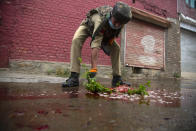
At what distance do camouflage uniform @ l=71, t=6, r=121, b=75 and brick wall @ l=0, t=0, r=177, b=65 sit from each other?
2.40 meters

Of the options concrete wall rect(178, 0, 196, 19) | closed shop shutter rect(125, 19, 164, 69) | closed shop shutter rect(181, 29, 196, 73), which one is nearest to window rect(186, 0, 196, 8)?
concrete wall rect(178, 0, 196, 19)

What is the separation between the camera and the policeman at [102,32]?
1.69 m

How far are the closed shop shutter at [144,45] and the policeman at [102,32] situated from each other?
335cm

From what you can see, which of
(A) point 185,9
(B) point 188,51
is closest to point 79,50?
(B) point 188,51

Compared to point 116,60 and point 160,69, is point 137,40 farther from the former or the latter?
point 116,60

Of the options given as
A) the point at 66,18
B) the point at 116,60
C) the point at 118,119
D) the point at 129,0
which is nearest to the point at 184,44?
the point at 129,0

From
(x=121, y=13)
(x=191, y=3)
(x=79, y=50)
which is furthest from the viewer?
(x=191, y=3)

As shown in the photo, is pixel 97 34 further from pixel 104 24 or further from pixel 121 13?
pixel 121 13

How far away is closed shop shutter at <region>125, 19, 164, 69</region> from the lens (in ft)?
18.2

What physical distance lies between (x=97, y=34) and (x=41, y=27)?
9.64 feet

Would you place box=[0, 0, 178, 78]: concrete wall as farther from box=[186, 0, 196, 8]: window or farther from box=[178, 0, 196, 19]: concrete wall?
box=[186, 0, 196, 8]: window

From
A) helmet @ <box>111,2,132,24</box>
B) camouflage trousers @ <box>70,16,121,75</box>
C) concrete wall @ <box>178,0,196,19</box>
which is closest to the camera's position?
helmet @ <box>111,2,132,24</box>

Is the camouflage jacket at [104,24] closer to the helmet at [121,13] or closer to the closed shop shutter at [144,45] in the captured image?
the helmet at [121,13]

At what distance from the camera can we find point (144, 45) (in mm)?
5953
